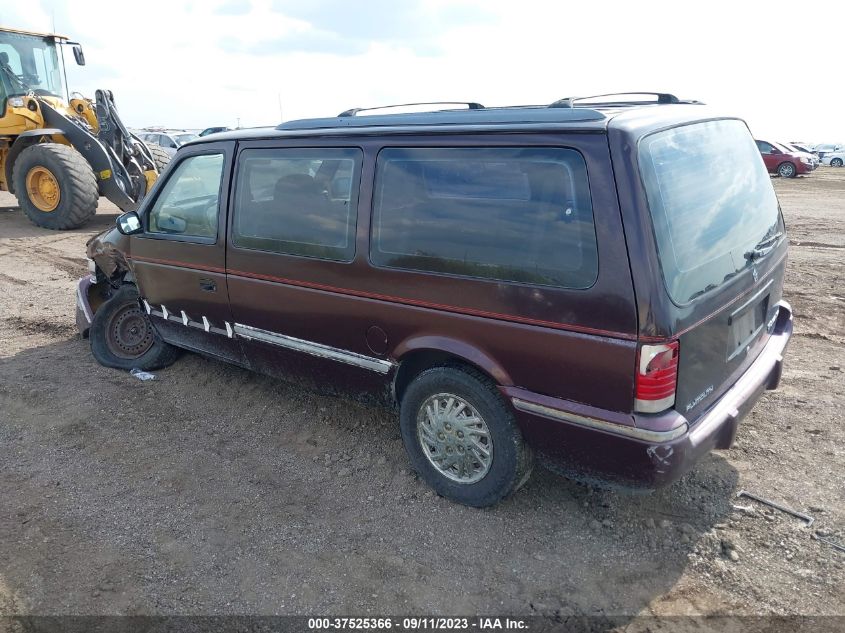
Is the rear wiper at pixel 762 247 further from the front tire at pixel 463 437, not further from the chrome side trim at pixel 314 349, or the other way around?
the chrome side trim at pixel 314 349

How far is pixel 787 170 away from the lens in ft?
68.7

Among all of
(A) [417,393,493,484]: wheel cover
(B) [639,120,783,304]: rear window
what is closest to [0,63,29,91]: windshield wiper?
(A) [417,393,493,484]: wheel cover

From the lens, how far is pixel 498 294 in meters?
2.87

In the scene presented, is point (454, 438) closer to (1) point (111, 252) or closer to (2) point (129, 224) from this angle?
(2) point (129, 224)

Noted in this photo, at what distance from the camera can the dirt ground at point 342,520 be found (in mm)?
2760

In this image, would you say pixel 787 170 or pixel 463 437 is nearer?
pixel 463 437

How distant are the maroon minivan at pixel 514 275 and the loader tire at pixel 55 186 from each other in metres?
7.65

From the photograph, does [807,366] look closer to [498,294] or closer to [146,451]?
[498,294]

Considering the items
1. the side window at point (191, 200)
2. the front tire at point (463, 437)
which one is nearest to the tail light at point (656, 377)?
the front tire at point (463, 437)

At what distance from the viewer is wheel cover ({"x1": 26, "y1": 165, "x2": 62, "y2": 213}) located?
10680 mm

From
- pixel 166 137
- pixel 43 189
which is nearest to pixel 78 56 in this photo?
pixel 43 189

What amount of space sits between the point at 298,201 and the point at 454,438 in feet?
5.27

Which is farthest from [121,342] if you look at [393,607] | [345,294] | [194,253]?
[393,607]

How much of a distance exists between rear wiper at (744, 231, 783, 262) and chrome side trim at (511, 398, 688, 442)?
1.00 metres
